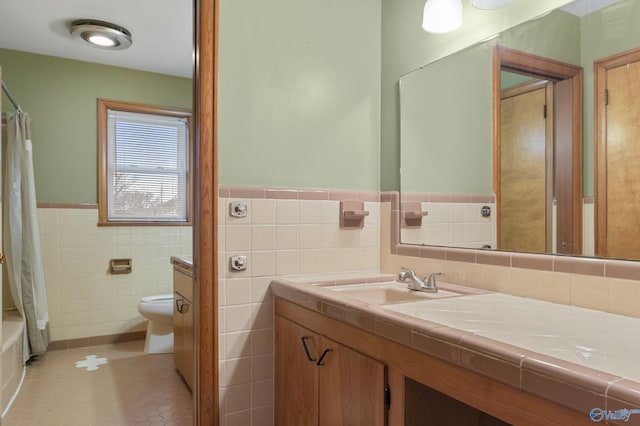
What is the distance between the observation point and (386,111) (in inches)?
81.0

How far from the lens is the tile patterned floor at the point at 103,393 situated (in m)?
2.25

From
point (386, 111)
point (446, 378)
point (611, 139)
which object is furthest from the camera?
point (386, 111)

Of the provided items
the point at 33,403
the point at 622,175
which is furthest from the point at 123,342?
the point at 622,175

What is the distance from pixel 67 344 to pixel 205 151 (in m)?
2.84

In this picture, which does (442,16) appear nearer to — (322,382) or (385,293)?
(385,293)

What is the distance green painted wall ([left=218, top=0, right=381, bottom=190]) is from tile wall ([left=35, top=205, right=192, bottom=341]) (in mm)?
2497

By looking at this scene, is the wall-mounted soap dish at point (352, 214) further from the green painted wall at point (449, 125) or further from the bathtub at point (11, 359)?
the bathtub at point (11, 359)

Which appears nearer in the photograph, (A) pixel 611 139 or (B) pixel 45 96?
(A) pixel 611 139

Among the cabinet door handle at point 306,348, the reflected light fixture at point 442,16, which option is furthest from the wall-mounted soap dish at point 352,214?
the reflected light fixture at point 442,16

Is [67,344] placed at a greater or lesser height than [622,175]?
lesser

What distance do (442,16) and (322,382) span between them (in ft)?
5.09

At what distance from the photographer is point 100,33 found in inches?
117

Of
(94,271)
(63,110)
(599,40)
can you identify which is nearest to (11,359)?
(94,271)

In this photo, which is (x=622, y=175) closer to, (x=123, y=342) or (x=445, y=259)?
(x=445, y=259)
